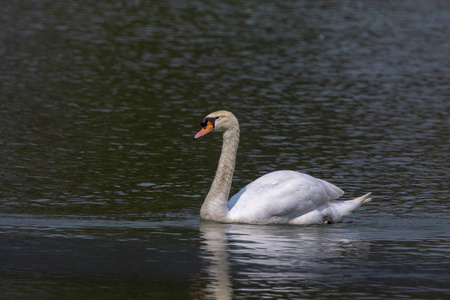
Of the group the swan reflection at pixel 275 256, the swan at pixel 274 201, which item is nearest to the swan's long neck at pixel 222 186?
the swan at pixel 274 201

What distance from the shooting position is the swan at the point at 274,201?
1335cm

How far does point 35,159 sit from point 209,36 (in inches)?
851

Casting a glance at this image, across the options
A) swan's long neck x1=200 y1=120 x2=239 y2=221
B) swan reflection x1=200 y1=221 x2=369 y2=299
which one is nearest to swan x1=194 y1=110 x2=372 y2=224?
swan's long neck x1=200 y1=120 x2=239 y2=221

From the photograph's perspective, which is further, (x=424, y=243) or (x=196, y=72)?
(x=196, y=72)

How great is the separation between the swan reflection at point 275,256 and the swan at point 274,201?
0.53 ft

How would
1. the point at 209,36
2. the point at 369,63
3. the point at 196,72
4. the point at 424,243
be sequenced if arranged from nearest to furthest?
the point at 424,243
the point at 196,72
the point at 369,63
the point at 209,36

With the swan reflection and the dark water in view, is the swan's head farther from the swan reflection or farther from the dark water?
the swan reflection

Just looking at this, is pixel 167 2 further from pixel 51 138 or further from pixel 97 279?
pixel 97 279

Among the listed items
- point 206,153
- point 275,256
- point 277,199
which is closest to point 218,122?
point 277,199

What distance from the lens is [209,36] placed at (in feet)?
126

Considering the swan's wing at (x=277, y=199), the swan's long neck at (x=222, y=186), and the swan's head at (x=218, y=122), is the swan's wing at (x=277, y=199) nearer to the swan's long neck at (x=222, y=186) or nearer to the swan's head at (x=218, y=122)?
the swan's long neck at (x=222, y=186)

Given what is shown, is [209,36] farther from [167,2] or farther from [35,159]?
[35,159]

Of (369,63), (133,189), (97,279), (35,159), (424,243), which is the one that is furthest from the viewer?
(369,63)

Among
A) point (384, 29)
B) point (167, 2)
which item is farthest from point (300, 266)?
point (167, 2)
